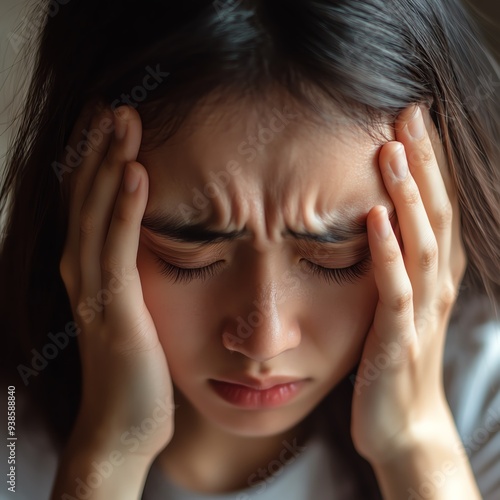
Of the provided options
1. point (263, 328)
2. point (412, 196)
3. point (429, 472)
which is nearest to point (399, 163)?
point (412, 196)

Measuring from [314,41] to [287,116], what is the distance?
5 centimetres

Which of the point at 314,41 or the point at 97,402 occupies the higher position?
the point at 314,41

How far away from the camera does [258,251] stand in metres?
0.48

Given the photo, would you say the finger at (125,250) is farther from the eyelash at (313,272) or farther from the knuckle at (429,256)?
the knuckle at (429,256)

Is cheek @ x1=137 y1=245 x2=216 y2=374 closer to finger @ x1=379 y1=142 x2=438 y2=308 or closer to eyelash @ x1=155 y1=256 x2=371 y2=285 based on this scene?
eyelash @ x1=155 y1=256 x2=371 y2=285

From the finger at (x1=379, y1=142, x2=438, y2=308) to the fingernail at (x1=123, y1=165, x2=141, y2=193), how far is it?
159 mm

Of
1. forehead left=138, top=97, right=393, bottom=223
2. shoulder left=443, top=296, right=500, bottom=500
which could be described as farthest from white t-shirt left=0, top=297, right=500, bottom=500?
forehead left=138, top=97, right=393, bottom=223

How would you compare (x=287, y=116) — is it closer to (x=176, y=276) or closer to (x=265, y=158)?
(x=265, y=158)

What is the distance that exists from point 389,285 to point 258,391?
0.41 ft

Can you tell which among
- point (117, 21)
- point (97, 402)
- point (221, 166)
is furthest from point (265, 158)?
point (97, 402)

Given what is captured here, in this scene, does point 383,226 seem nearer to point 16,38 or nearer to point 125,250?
point 125,250

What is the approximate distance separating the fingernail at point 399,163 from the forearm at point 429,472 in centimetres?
22

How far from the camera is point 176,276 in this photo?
1.66 feet

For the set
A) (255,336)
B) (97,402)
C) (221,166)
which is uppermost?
(221,166)
